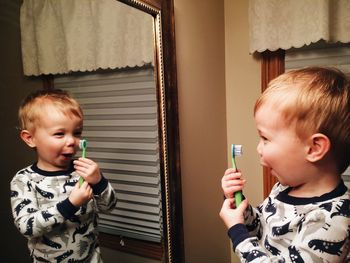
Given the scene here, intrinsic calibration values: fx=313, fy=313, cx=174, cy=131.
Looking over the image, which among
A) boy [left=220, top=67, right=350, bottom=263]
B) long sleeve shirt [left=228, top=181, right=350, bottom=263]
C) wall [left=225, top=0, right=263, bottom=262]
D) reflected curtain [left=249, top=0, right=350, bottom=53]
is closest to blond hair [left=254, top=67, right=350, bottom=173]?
boy [left=220, top=67, right=350, bottom=263]

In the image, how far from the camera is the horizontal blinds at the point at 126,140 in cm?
77

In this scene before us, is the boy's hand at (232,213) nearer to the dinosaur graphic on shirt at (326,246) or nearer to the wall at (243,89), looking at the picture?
the dinosaur graphic on shirt at (326,246)

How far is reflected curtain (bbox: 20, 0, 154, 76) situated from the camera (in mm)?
646

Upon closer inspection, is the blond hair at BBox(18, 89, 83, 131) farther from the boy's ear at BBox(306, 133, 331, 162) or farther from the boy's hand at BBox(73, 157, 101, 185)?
the boy's ear at BBox(306, 133, 331, 162)

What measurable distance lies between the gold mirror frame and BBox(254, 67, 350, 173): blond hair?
1.47 ft

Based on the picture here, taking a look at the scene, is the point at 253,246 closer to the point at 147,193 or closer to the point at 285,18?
the point at 147,193

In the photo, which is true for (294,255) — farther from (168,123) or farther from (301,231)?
(168,123)

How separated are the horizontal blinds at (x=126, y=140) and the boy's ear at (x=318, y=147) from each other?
480 mm

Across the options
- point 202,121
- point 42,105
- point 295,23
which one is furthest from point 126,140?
point 295,23

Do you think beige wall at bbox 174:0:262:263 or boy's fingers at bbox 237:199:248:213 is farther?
beige wall at bbox 174:0:262:263

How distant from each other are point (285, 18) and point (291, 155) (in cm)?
69

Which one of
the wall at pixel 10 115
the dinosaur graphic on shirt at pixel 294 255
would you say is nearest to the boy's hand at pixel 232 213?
the dinosaur graphic on shirt at pixel 294 255

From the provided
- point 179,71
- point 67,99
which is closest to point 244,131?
point 179,71

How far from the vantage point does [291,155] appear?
2.02 ft
